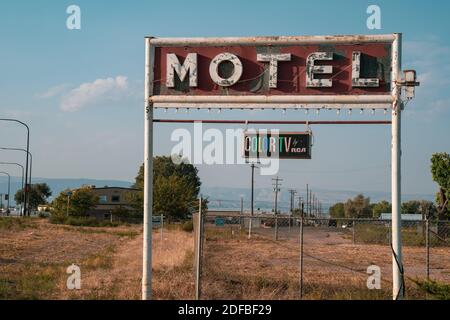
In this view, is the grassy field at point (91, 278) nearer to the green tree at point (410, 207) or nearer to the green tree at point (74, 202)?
the green tree at point (74, 202)

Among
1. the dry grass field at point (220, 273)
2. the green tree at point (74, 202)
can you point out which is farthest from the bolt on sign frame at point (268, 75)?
the green tree at point (74, 202)

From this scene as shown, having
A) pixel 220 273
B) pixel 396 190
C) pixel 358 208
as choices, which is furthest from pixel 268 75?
pixel 358 208

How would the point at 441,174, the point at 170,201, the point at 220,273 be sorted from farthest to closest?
the point at 170,201
the point at 441,174
the point at 220,273

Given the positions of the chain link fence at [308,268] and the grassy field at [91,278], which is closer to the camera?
the grassy field at [91,278]

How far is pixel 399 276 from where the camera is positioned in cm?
1005

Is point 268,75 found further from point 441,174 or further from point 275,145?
point 441,174

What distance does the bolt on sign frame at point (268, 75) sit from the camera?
10.4 m

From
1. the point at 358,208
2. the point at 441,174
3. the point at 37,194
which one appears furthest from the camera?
the point at 37,194

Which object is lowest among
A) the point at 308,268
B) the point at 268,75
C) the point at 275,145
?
the point at 308,268

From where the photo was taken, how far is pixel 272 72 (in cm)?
1063

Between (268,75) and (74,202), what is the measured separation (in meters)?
64.3
